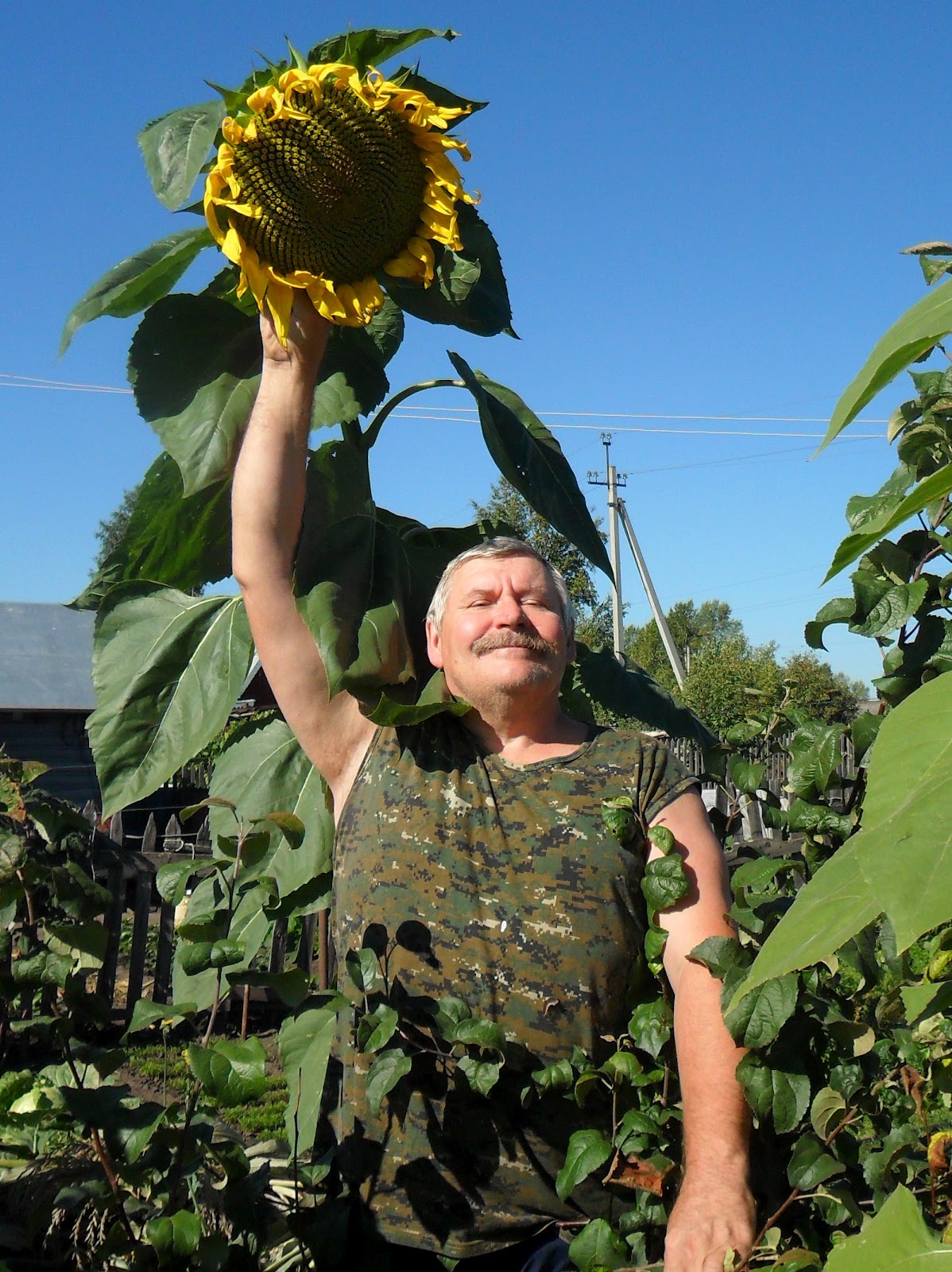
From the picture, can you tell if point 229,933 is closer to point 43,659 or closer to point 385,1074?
point 385,1074

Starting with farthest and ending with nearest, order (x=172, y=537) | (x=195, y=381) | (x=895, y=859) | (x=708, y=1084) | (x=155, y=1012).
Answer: (x=172, y=537), (x=195, y=381), (x=708, y=1084), (x=155, y=1012), (x=895, y=859)

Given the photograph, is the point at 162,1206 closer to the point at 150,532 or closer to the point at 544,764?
the point at 544,764

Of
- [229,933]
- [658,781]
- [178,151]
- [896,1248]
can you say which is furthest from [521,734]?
[896,1248]

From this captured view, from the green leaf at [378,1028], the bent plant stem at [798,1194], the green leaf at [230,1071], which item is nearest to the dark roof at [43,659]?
the green leaf at [378,1028]

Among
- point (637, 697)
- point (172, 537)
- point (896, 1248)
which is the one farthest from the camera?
point (637, 697)

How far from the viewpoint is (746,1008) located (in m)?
1.53

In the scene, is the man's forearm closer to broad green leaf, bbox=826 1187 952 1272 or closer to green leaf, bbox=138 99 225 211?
broad green leaf, bbox=826 1187 952 1272

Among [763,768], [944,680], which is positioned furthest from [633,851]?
[944,680]

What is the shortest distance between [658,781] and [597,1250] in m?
0.81

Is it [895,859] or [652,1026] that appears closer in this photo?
[895,859]

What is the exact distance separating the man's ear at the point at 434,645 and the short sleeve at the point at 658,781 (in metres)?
0.44

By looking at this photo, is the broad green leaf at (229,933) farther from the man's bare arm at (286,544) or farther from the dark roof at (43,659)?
the dark roof at (43,659)

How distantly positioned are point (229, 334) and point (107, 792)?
87 cm

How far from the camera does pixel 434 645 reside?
7.80ft
